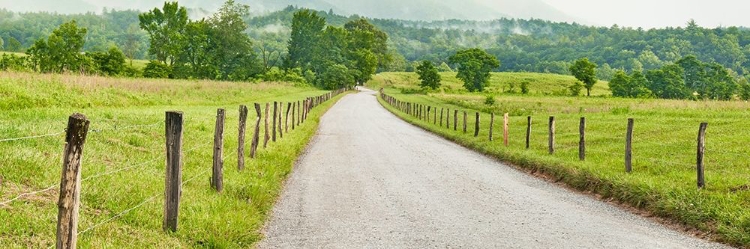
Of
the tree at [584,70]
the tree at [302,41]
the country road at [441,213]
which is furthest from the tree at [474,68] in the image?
the country road at [441,213]

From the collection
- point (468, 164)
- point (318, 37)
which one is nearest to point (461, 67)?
point (318, 37)

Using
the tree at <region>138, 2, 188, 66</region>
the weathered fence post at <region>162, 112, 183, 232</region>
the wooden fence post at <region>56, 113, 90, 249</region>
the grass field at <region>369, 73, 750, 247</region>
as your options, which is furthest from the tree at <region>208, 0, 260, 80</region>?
the wooden fence post at <region>56, 113, 90, 249</region>

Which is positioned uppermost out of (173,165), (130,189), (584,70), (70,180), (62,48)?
(584,70)

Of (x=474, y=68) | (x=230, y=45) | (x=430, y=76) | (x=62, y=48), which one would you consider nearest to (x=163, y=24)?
(x=230, y=45)

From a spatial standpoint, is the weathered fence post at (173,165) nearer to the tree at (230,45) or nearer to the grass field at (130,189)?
the grass field at (130,189)

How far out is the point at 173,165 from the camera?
7508mm

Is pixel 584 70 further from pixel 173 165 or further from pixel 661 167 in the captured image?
pixel 173 165

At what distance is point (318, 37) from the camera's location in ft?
415

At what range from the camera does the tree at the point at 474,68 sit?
4968 inches

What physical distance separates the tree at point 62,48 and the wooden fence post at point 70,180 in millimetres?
92335

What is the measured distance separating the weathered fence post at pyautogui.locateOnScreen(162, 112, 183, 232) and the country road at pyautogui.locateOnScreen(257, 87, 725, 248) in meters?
1.21

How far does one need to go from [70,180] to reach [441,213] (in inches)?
248

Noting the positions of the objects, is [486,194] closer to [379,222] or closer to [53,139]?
[379,222]

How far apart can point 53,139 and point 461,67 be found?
121 m
